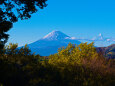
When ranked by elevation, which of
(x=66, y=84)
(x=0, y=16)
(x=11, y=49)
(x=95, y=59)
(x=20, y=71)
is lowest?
(x=66, y=84)

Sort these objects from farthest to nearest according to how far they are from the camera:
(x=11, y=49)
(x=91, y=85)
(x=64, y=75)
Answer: (x=11, y=49) → (x=64, y=75) → (x=91, y=85)

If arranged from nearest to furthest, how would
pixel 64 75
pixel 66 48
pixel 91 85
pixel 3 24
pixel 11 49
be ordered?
pixel 91 85 → pixel 64 75 → pixel 3 24 → pixel 11 49 → pixel 66 48

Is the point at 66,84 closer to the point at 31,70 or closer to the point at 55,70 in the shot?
the point at 55,70

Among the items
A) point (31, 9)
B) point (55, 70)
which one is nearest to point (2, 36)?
point (31, 9)

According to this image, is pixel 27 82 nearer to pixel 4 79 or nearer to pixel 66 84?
pixel 4 79

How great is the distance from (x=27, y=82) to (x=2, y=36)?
6751 millimetres

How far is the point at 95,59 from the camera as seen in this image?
637 inches

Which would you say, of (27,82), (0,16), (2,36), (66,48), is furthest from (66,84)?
(66,48)

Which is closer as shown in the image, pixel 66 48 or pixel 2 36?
pixel 2 36

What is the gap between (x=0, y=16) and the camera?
1616 centimetres

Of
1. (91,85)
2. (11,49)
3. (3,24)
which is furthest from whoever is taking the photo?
(11,49)

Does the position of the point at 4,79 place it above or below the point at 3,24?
below

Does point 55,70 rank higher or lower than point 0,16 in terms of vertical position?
lower

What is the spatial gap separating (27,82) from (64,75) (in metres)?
2.75
